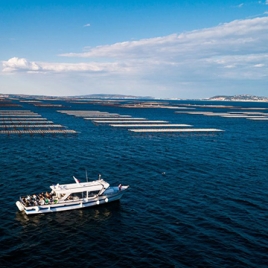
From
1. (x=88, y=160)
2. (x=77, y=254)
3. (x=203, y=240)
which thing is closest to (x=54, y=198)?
(x=77, y=254)

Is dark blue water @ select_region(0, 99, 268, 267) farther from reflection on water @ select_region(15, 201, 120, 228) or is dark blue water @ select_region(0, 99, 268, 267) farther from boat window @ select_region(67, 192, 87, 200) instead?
boat window @ select_region(67, 192, 87, 200)

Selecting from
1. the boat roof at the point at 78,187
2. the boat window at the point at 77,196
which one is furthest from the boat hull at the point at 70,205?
the boat roof at the point at 78,187

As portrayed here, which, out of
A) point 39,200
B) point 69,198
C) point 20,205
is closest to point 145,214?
point 69,198

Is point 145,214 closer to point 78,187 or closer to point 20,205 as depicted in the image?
point 78,187

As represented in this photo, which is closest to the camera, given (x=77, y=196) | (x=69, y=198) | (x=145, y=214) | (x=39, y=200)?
(x=145, y=214)

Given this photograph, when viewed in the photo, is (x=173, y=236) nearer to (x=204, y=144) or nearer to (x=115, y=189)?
(x=115, y=189)

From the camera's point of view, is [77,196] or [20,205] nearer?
[20,205]
